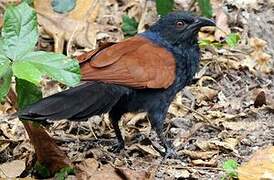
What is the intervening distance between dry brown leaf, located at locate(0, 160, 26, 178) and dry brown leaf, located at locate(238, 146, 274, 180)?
44.7 inches

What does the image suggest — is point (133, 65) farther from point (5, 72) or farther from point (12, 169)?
point (5, 72)

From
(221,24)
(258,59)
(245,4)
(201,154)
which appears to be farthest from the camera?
(245,4)

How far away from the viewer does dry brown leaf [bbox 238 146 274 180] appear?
3.30 metres

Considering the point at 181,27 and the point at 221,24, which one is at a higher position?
the point at 181,27

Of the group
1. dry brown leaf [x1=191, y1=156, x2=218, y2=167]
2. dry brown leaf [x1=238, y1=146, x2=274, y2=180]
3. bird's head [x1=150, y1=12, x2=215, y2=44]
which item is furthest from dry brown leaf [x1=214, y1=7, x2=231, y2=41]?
dry brown leaf [x1=238, y1=146, x2=274, y2=180]

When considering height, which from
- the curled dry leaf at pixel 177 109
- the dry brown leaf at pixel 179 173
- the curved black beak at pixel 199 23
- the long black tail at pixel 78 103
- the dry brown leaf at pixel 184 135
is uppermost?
the curved black beak at pixel 199 23

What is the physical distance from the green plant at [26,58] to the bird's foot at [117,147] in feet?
4.33

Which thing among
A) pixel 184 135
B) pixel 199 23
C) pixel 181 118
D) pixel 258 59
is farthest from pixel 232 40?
pixel 184 135

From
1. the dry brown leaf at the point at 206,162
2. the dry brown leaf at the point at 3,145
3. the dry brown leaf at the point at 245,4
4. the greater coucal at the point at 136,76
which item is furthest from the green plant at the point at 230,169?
the dry brown leaf at the point at 245,4

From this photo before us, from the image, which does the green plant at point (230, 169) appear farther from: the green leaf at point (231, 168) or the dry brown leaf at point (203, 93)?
the dry brown leaf at point (203, 93)

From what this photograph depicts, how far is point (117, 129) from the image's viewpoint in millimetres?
4023

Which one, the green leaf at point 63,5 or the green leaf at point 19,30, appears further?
the green leaf at point 63,5

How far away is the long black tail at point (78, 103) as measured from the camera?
3.06m

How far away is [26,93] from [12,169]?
0.63 meters
